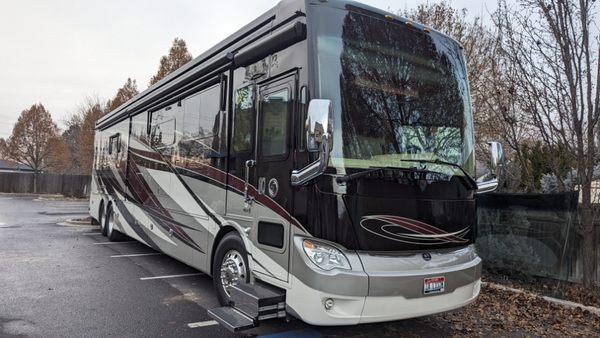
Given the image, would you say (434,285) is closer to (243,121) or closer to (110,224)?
(243,121)

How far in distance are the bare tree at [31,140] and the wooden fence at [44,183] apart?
0.73m

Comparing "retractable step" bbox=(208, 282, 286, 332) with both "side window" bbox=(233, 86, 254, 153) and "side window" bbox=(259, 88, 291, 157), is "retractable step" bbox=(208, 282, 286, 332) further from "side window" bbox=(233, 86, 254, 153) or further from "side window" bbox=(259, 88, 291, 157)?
"side window" bbox=(233, 86, 254, 153)

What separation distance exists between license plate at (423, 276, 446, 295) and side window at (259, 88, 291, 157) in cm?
174

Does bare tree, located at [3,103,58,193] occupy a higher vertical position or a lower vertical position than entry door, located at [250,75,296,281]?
higher

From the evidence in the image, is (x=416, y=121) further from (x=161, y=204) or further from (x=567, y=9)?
(x=161, y=204)

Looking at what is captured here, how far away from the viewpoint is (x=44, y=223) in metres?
14.8

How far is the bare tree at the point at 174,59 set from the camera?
67.9 feet

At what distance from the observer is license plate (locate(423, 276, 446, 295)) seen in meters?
3.94

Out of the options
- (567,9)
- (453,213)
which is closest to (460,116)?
(453,213)

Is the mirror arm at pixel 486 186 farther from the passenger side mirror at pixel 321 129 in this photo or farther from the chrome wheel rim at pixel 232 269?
the chrome wheel rim at pixel 232 269

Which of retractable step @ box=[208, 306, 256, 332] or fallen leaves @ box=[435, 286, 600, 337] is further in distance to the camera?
fallen leaves @ box=[435, 286, 600, 337]

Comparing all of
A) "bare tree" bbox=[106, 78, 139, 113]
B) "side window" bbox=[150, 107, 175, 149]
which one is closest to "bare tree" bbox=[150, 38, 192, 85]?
"bare tree" bbox=[106, 78, 139, 113]

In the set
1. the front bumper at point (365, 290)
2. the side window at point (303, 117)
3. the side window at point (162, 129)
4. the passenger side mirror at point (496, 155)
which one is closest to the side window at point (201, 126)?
the side window at point (162, 129)

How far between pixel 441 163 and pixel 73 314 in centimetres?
443
